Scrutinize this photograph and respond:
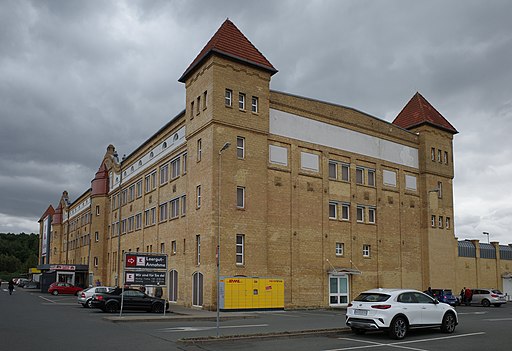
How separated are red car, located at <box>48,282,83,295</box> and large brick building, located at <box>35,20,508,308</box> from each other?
494 inches

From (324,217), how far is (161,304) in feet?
44.6

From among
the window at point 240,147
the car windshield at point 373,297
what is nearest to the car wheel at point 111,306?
the window at point 240,147

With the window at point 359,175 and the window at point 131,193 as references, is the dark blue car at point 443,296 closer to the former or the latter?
the window at point 359,175

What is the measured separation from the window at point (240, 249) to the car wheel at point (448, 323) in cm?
1570

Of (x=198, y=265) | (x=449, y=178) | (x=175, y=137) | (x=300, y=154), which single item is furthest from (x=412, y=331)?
(x=449, y=178)

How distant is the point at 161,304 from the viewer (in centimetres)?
3000

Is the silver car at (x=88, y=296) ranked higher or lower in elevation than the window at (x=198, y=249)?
lower

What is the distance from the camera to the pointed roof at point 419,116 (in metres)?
47.3

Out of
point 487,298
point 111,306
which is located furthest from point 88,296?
point 487,298

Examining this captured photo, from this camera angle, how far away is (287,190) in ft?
119

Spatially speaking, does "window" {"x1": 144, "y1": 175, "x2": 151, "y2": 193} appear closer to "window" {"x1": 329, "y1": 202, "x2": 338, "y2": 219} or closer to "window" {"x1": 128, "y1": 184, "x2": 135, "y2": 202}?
"window" {"x1": 128, "y1": 184, "x2": 135, "y2": 202}

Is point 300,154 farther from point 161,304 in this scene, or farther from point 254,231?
point 161,304

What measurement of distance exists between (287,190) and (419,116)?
17983mm

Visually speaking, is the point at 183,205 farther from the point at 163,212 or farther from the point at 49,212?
the point at 49,212
